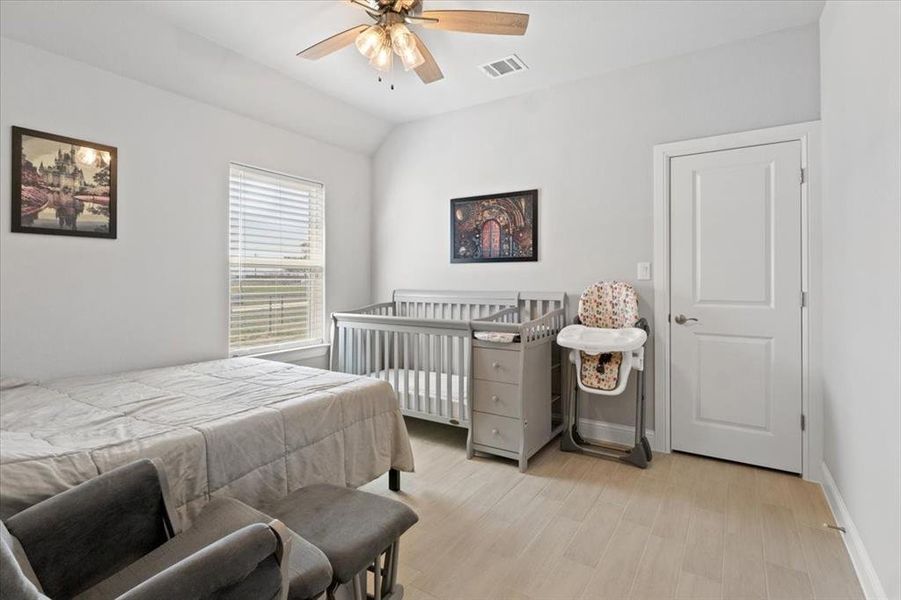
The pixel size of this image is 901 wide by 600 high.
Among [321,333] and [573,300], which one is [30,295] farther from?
[573,300]

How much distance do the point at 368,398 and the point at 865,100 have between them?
2.46 metres

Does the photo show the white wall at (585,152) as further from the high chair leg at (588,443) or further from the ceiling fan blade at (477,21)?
the ceiling fan blade at (477,21)

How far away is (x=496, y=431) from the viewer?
2.76 meters

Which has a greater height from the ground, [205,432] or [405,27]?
[405,27]

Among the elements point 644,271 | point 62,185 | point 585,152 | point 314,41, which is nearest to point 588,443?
→ point 644,271

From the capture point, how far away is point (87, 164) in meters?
2.46

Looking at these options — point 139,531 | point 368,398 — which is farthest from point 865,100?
point 139,531

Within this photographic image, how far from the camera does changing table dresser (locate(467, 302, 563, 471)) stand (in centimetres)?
→ 268

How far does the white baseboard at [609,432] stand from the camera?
3023mm

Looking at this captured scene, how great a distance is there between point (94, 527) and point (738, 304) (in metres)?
3.21

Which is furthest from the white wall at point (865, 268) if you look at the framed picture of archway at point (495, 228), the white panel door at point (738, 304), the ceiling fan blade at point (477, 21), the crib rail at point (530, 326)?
the framed picture of archway at point (495, 228)

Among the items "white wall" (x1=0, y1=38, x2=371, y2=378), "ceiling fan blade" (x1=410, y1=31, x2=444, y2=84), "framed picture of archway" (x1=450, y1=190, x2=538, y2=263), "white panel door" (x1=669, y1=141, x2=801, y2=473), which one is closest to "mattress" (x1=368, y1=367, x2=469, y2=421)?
"framed picture of archway" (x1=450, y1=190, x2=538, y2=263)

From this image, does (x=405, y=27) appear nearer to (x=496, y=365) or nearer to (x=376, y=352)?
(x=496, y=365)

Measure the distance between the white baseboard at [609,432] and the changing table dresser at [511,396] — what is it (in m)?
0.41
